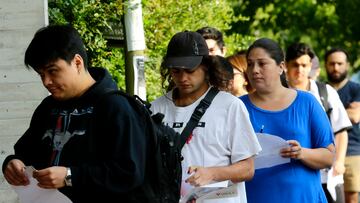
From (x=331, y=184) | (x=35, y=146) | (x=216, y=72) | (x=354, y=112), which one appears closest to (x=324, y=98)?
(x=331, y=184)

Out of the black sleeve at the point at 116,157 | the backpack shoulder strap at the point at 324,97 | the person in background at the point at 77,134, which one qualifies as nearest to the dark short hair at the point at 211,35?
the backpack shoulder strap at the point at 324,97

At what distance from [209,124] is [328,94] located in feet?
11.9

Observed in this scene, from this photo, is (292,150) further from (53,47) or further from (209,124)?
(53,47)

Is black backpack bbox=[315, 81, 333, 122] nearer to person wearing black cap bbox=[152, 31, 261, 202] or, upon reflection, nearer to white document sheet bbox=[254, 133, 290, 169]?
white document sheet bbox=[254, 133, 290, 169]

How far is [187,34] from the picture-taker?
Result: 6973 mm

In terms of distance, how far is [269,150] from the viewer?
751cm

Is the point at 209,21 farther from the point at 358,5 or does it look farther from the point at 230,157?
the point at 358,5

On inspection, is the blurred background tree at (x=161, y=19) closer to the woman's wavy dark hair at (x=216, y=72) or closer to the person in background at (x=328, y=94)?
the person in background at (x=328, y=94)

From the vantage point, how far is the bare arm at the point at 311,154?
7.49 metres

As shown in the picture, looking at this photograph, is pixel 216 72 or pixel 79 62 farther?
pixel 216 72

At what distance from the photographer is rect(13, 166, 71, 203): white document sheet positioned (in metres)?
5.59

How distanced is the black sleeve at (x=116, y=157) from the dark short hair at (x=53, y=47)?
1.21 ft

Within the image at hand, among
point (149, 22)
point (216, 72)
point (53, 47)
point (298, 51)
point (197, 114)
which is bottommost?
point (197, 114)

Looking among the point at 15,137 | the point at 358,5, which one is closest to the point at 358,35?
the point at 358,5
